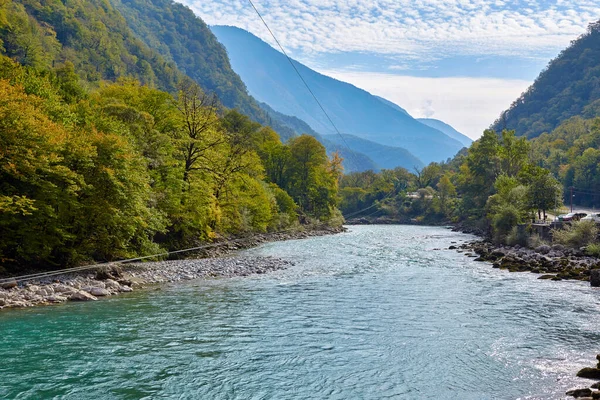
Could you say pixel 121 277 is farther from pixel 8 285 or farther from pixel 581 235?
pixel 581 235

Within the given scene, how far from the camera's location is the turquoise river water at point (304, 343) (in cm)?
1101

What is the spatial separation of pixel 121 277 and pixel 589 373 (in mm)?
19533

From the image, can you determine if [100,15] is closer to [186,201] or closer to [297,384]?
[186,201]

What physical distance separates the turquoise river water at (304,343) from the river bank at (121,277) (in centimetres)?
118

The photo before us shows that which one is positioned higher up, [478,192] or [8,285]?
[478,192]

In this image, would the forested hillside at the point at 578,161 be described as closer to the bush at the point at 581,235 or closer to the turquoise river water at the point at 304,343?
the bush at the point at 581,235

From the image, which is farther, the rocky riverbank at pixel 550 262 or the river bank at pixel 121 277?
the rocky riverbank at pixel 550 262

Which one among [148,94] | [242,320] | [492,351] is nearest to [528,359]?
[492,351]

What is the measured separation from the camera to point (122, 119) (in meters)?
35.1

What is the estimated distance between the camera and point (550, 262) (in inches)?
1289

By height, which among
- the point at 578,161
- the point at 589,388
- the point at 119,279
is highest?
the point at 578,161

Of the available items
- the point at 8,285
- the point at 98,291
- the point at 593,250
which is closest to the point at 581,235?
the point at 593,250

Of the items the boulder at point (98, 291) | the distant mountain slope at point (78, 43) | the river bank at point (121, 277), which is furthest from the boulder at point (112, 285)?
the distant mountain slope at point (78, 43)

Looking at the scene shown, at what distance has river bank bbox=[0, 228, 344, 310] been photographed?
18906 millimetres
